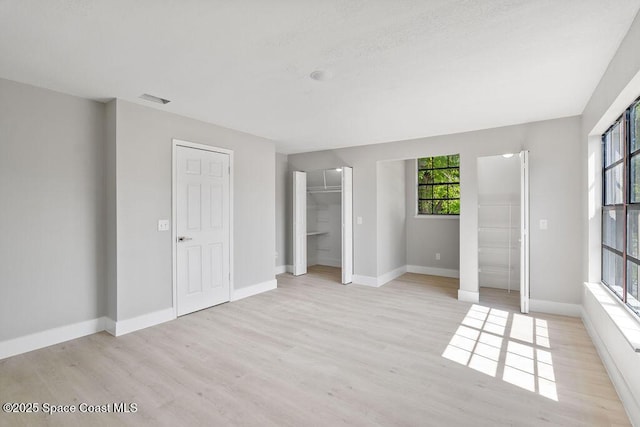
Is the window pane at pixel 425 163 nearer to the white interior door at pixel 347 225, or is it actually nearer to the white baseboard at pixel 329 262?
the white interior door at pixel 347 225

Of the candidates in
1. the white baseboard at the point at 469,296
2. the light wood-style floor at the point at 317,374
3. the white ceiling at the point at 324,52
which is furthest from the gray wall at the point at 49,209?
the white baseboard at the point at 469,296

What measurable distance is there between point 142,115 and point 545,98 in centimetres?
423

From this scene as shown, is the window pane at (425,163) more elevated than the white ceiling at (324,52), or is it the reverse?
the white ceiling at (324,52)

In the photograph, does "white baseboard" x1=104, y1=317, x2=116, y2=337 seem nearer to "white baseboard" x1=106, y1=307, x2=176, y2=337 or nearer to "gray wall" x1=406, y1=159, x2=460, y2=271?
"white baseboard" x1=106, y1=307, x2=176, y2=337

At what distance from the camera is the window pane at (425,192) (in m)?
6.35

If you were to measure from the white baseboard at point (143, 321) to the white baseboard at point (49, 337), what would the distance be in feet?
0.54

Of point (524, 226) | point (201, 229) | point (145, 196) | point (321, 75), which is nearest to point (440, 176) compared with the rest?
point (524, 226)

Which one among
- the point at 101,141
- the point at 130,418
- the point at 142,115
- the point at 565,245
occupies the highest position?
the point at 142,115

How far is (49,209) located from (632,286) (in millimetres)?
5072

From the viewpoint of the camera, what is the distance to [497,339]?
3.09 m

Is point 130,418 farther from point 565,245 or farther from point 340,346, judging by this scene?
point 565,245

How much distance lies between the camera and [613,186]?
2.90m

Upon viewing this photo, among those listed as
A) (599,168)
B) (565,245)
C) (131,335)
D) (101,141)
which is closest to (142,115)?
(101,141)

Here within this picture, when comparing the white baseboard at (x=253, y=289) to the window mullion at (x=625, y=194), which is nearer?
the window mullion at (x=625, y=194)
